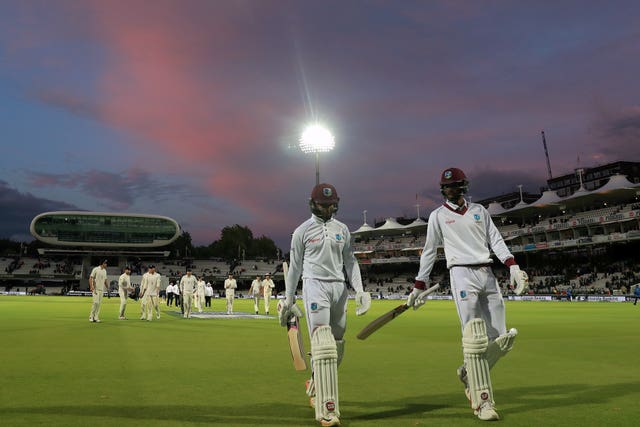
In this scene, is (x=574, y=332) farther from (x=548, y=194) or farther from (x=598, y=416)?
(x=548, y=194)

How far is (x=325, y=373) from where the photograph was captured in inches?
195

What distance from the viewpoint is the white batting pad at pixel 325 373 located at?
4811 mm

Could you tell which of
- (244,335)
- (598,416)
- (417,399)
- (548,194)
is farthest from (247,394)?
(548,194)

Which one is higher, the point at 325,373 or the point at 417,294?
the point at 417,294

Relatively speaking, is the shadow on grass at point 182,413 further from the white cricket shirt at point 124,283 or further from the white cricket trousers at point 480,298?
the white cricket shirt at point 124,283

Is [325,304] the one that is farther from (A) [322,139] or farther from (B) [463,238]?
(A) [322,139]

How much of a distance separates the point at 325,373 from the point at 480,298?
189cm

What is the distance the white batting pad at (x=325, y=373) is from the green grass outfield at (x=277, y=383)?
12.4 inches

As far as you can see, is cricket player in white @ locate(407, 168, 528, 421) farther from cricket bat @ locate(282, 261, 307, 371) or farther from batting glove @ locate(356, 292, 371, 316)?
cricket bat @ locate(282, 261, 307, 371)

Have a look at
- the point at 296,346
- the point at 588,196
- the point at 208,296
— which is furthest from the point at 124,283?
the point at 588,196

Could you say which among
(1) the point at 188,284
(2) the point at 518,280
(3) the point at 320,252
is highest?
(1) the point at 188,284

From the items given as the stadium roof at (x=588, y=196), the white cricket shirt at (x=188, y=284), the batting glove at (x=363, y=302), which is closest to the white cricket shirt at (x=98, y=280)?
the white cricket shirt at (x=188, y=284)

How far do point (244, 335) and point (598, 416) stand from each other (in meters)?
10.6

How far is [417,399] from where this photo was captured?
6.03 m
